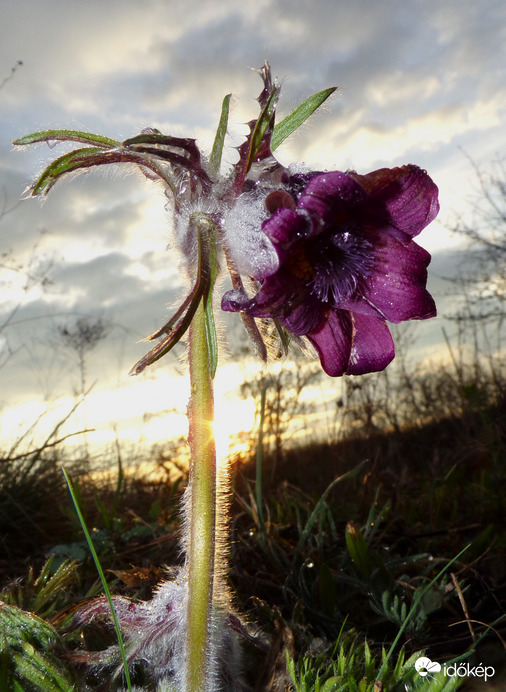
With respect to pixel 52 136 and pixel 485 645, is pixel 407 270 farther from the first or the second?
pixel 485 645

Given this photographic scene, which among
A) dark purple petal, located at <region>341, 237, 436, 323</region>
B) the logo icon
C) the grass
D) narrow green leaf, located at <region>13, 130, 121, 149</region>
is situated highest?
narrow green leaf, located at <region>13, 130, 121, 149</region>

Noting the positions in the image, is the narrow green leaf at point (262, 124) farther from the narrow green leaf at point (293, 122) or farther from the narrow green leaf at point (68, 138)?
the narrow green leaf at point (68, 138)

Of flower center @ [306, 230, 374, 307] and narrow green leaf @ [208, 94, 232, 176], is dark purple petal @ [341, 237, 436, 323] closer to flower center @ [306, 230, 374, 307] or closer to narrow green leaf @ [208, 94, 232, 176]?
flower center @ [306, 230, 374, 307]

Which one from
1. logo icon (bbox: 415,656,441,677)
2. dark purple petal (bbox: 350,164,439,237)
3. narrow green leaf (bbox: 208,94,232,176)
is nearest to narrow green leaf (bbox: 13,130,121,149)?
narrow green leaf (bbox: 208,94,232,176)

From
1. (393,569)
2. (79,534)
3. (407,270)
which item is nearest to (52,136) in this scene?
(407,270)

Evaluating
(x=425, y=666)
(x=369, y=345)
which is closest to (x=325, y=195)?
(x=369, y=345)

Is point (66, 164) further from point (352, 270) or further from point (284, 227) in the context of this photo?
point (352, 270)
